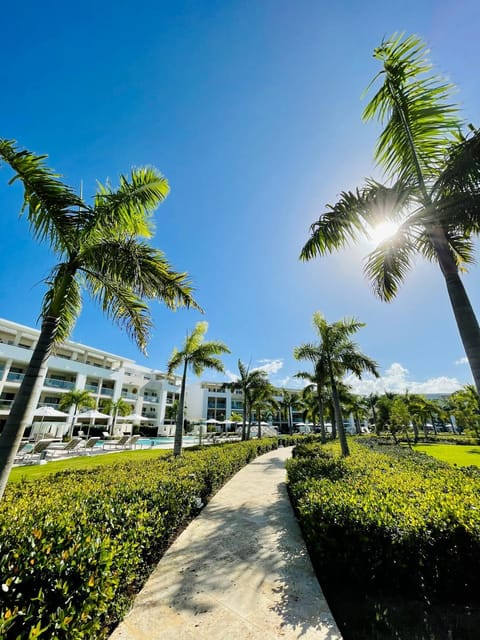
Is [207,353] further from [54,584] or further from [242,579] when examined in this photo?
[54,584]

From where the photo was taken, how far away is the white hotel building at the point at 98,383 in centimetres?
2705

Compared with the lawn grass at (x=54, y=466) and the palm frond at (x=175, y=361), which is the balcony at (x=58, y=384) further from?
the palm frond at (x=175, y=361)

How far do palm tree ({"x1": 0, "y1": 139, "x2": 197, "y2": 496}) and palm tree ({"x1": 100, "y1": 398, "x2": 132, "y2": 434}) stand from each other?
3229cm

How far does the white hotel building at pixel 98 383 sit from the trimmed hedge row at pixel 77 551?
1199 centimetres

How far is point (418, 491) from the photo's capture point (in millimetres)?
4965

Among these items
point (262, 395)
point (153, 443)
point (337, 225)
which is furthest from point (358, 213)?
point (153, 443)

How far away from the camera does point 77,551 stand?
8.02 ft

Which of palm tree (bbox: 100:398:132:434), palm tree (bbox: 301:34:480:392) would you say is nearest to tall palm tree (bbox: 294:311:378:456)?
palm tree (bbox: 301:34:480:392)

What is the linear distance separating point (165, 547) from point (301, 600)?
8.49ft

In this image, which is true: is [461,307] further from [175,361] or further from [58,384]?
[58,384]

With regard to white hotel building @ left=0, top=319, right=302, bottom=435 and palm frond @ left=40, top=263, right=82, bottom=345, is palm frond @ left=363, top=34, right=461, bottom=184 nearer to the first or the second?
palm frond @ left=40, top=263, right=82, bottom=345

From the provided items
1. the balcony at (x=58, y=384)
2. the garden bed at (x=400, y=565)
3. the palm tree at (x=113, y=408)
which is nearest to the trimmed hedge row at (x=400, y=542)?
the garden bed at (x=400, y=565)

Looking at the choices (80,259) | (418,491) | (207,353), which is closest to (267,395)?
(207,353)

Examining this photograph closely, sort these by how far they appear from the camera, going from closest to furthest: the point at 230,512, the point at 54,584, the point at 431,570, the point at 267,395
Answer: the point at 54,584
the point at 431,570
the point at 230,512
the point at 267,395
